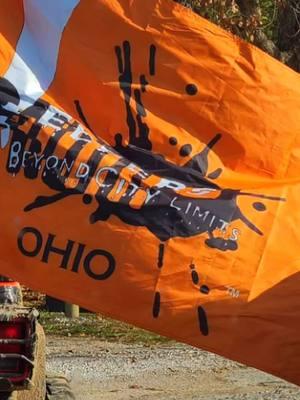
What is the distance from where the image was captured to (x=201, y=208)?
5.30 metres

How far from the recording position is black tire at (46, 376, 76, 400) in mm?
7198

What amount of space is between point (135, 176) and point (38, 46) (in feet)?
2.88

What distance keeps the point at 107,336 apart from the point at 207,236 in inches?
292

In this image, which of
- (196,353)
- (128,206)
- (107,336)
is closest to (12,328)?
(128,206)

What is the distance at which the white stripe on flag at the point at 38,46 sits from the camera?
5.53 m

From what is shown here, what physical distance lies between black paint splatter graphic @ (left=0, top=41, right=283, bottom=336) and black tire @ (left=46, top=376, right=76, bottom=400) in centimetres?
230

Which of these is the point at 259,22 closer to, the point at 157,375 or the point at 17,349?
the point at 157,375

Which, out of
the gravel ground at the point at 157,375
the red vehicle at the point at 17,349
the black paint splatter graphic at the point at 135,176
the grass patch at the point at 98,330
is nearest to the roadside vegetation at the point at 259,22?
the grass patch at the point at 98,330

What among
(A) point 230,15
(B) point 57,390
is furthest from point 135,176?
(A) point 230,15

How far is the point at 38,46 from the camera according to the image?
18.5 feet

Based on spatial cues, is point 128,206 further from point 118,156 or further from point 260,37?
point 260,37

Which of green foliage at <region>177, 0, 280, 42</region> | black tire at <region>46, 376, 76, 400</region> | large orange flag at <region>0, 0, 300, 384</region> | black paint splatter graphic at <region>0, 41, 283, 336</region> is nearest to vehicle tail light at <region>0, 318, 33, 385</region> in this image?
large orange flag at <region>0, 0, 300, 384</region>

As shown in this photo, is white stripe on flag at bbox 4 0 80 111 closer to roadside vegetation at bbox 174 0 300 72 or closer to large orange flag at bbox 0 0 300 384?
large orange flag at bbox 0 0 300 384

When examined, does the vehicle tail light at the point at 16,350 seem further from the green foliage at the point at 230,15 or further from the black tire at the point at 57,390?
the green foliage at the point at 230,15
